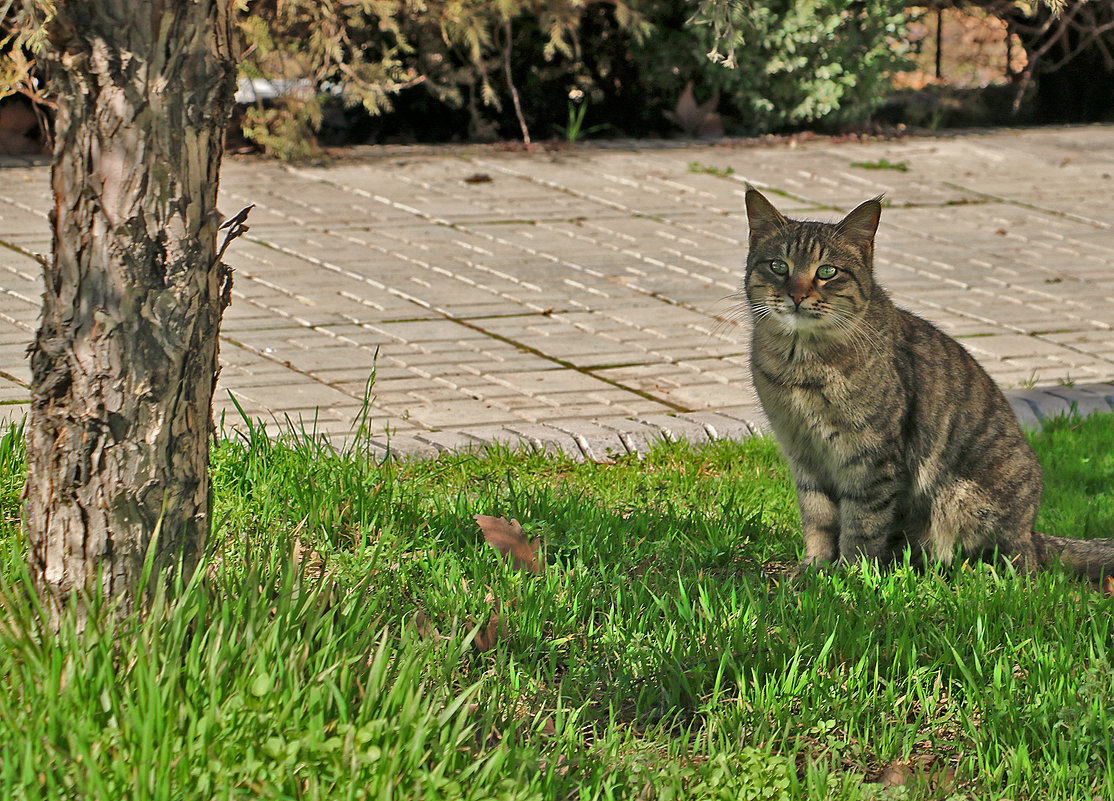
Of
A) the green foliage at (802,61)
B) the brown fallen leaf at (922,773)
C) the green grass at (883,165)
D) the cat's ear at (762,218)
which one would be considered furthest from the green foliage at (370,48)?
the brown fallen leaf at (922,773)

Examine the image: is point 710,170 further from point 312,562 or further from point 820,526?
point 312,562

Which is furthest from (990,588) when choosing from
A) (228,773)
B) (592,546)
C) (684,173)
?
(684,173)

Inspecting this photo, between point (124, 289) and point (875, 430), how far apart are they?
2.43 meters

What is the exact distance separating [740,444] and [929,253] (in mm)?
4288

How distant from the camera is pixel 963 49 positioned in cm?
1659

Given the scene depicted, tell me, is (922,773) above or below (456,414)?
below

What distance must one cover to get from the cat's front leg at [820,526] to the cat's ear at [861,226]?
85 cm

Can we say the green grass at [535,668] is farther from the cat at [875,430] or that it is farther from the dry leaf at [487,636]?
the cat at [875,430]

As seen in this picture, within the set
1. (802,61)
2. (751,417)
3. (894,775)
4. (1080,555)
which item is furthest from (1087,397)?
(802,61)

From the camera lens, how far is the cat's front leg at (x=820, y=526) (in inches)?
176

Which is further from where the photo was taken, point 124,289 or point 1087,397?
point 1087,397

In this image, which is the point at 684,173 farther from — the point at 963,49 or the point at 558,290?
the point at 963,49

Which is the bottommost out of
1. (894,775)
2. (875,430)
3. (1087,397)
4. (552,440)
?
(894,775)

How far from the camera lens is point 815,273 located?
451 cm
